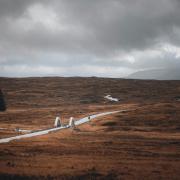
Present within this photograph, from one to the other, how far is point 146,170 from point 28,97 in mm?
169770

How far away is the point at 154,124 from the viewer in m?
85.1

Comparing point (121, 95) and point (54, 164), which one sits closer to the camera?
point (54, 164)

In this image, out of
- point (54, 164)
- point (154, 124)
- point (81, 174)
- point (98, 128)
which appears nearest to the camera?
point (81, 174)

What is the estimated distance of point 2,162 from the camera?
1318 inches

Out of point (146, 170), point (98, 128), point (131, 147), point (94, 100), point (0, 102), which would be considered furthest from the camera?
point (94, 100)

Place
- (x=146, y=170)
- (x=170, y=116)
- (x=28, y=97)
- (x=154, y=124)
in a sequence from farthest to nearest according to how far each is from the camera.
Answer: (x=28, y=97)
(x=170, y=116)
(x=154, y=124)
(x=146, y=170)

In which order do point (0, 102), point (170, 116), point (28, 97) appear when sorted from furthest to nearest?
1. point (28, 97)
2. point (0, 102)
3. point (170, 116)

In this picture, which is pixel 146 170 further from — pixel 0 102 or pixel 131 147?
pixel 0 102

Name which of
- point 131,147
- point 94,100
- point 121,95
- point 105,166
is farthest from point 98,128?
point 121,95

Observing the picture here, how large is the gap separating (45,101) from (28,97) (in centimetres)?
1841

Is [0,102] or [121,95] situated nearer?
[0,102]

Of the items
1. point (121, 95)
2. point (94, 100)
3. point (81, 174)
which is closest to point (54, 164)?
point (81, 174)

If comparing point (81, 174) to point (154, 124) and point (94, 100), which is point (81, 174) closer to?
point (154, 124)

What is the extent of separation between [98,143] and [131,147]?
6507 mm
